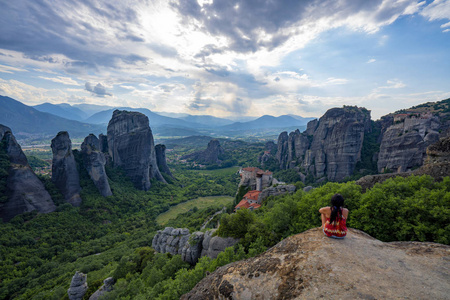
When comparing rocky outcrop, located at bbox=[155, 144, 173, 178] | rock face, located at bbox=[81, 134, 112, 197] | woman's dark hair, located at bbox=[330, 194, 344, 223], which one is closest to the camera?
woman's dark hair, located at bbox=[330, 194, 344, 223]

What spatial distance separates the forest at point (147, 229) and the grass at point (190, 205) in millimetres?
2758

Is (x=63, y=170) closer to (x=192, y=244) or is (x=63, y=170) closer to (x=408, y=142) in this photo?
(x=192, y=244)

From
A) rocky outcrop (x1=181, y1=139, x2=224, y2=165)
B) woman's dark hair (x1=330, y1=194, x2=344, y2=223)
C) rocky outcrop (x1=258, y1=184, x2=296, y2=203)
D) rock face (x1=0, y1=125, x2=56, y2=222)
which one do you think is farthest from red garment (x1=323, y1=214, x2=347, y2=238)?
rocky outcrop (x1=181, y1=139, x2=224, y2=165)

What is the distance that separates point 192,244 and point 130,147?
75962 mm

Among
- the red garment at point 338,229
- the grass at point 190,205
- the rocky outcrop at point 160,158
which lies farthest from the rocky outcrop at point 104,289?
the rocky outcrop at point 160,158

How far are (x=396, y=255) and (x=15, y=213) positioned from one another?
2856 inches

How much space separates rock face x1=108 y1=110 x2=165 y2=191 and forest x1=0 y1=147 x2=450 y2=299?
172 inches

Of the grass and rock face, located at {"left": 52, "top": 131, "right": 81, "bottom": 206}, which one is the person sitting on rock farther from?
rock face, located at {"left": 52, "top": 131, "right": 81, "bottom": 206}

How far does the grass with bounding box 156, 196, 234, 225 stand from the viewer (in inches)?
2646

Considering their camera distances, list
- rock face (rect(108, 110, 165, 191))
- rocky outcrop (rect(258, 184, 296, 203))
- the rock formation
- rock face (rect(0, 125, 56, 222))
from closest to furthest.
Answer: the rock formation, rocky outcrop (rect(258, 184, 296, 203)), rock face (rect(0, 125, 56, 222)), rock face (rect(108, 110, 165, 191))

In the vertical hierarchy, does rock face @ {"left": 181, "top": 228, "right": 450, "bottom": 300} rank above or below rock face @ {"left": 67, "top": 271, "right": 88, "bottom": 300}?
above

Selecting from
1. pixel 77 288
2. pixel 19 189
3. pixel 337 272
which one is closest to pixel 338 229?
pixel 337 272

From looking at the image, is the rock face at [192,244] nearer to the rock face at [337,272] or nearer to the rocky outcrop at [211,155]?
the rock face at [337,272]

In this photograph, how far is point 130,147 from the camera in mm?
86812
